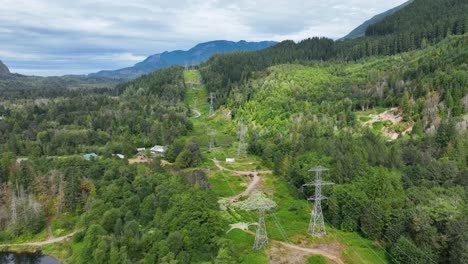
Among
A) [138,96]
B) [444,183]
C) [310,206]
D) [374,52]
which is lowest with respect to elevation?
[310,206]

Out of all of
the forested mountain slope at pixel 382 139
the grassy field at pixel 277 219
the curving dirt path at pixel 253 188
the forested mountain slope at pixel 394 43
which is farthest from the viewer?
the forested mountain slope at pixel 394 43

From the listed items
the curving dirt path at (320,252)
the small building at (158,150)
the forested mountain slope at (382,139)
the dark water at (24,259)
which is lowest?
the dark water at (24,259)

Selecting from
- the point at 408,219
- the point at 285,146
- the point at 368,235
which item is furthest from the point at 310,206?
the point at 285,146

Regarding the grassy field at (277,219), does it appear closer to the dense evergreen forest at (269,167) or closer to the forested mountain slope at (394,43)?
the dense evergreen forest at (269,167)

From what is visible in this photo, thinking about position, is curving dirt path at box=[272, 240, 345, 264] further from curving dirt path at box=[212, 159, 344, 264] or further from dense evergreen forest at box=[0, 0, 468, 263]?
dense evergreen forest at box=[0, 0, 468, 263]

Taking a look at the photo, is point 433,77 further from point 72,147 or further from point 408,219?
point 72,147

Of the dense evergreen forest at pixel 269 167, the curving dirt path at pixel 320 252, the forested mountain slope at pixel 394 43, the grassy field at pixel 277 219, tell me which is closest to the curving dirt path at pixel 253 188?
the curving dirt path at pixel 320 252

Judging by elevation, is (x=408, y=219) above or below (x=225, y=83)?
below
